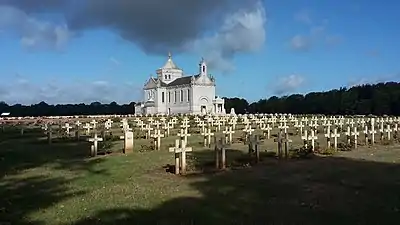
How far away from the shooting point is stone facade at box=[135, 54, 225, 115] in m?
105

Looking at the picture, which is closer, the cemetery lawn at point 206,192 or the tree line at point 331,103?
the cemetery lawn at point 206,192

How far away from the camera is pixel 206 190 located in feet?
39.3

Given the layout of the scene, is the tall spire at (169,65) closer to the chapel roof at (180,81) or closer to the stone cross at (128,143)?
the chapel roof at (180,81)

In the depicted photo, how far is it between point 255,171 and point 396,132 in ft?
57.6

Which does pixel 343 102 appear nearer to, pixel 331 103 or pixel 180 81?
pixel 331 103

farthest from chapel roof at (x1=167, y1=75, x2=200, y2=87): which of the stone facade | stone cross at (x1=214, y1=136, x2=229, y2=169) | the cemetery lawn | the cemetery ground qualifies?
stone cross at (x1=214, y1=136, x2=229, y2=169)

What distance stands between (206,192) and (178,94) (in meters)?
98.7

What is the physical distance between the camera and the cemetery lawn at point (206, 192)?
938 cm

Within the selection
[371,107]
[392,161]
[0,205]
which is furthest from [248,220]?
[371,107]

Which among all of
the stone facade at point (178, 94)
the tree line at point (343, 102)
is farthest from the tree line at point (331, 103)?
the stone facade at point (178, 94)

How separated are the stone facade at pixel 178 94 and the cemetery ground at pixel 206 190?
81.6 meters

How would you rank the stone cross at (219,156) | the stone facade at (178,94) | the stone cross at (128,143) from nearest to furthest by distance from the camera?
the stone cross at (219,156), the stone cross at (128,143), the stone facade at (178,94)

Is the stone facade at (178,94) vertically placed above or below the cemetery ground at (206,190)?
above

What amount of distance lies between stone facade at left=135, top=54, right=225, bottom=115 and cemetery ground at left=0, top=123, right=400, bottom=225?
8158 cm
